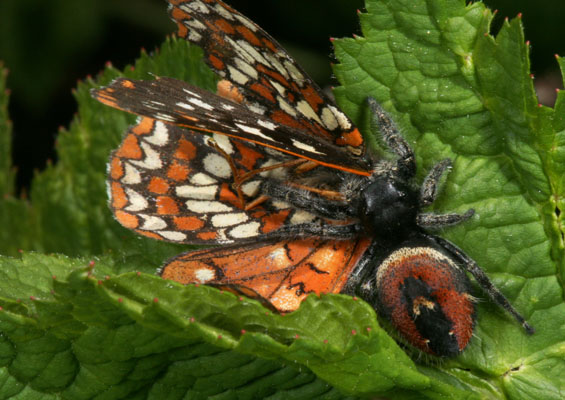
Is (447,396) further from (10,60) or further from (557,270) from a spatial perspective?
(10,60)

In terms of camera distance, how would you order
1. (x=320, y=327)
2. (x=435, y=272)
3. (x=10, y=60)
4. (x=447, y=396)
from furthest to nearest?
(x=10, y=60) < (x=435, y=272) < (x=447, y=396) < (x=320, y=327)

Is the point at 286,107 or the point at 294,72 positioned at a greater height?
the point at 294,72

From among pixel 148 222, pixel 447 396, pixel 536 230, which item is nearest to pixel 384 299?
pixel 447 396

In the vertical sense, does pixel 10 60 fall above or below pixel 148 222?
below

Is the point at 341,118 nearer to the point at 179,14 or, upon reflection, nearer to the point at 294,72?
the point at 294,72

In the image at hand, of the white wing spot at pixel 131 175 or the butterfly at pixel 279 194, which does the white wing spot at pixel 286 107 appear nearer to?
the butterfly at pixel 279 194

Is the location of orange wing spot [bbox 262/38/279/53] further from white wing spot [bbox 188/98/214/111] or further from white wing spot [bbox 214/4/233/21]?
white wing spot [bbox 188/98/214/111]

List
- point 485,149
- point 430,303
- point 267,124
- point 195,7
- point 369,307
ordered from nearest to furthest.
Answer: point 369,307 → point 430,303 → point 267,124 → point 485,149 → point 195,7

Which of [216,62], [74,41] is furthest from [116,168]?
[74,41]

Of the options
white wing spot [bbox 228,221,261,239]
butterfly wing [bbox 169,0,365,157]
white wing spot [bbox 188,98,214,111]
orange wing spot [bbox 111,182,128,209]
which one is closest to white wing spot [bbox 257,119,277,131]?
white wing spot [bbox 188,98,214,111]
